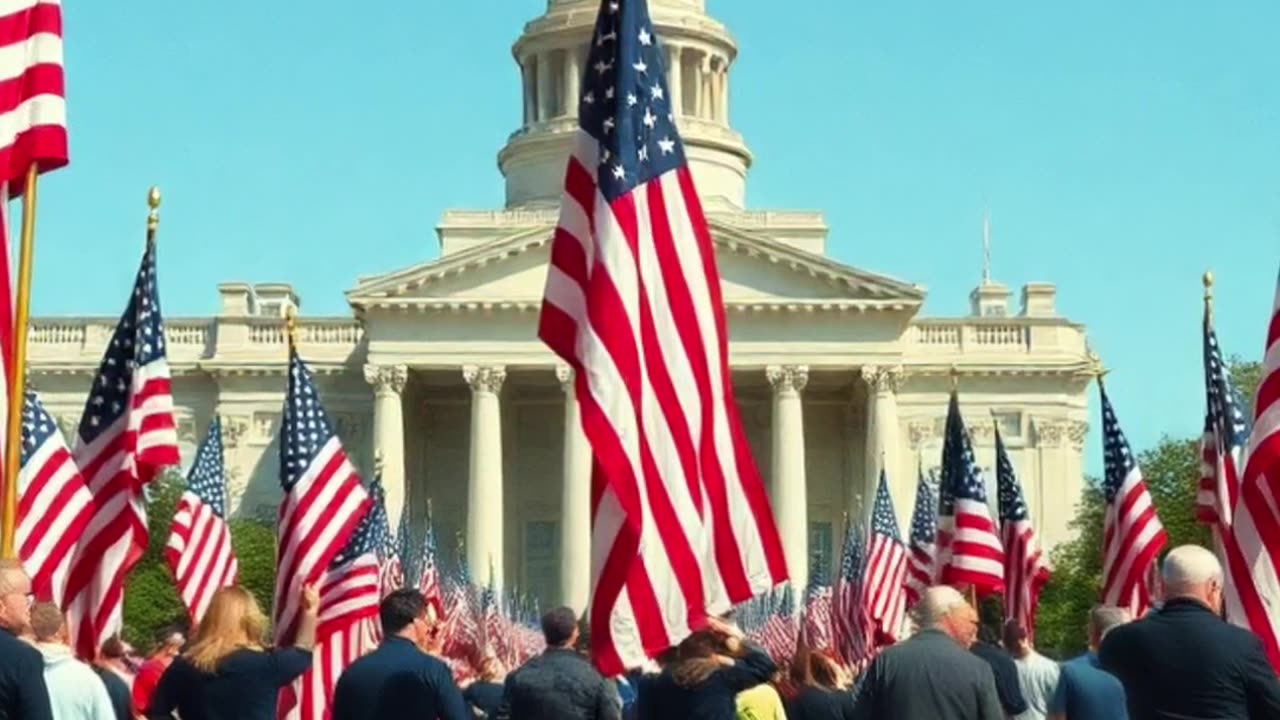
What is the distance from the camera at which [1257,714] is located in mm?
10891

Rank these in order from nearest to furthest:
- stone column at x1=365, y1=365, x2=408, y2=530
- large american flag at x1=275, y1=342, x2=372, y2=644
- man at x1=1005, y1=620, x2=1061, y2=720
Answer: man at x1=1005, y1=620, x2=1061, y2=720
large american flag at x1=275, y1=342, x2=372, y2=644
stone column at x1=365, y1=365, x2=408, y2=530

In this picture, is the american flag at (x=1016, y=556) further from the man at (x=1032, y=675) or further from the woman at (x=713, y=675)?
the woman at (x=713, y=675)

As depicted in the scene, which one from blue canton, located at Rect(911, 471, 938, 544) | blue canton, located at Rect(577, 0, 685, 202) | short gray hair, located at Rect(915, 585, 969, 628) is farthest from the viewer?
blue canton, located at Rect(911, 471, 938, 544)

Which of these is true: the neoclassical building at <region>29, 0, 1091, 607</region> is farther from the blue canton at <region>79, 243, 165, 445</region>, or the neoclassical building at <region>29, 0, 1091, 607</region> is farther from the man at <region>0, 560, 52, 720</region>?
the man at <region>0, 560, 52, 720</region>

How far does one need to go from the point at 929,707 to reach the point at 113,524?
22.9 feet

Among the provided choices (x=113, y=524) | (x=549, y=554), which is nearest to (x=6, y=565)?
(x=113, y=524)

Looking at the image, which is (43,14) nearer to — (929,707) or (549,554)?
(929,707)

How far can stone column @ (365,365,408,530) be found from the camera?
244 ft

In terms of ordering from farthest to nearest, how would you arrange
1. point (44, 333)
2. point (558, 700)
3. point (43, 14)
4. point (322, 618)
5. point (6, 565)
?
point (44, 333) → point (322, 618) → point (558, 700) → point (43, 14) → point (6, 565)

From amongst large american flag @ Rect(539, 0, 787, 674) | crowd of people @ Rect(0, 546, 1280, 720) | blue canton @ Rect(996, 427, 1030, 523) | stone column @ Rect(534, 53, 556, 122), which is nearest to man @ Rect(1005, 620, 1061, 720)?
crowd of people @ Rect(0, 546, 1280, 720)

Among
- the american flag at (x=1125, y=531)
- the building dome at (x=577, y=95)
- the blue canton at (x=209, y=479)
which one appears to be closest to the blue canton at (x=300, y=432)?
the blue canton at (x=209, y=479)

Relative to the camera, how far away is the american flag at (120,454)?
52.6 feet

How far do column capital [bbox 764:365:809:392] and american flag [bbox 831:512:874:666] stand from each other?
37.4 metres

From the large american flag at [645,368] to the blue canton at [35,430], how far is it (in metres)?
6.74
